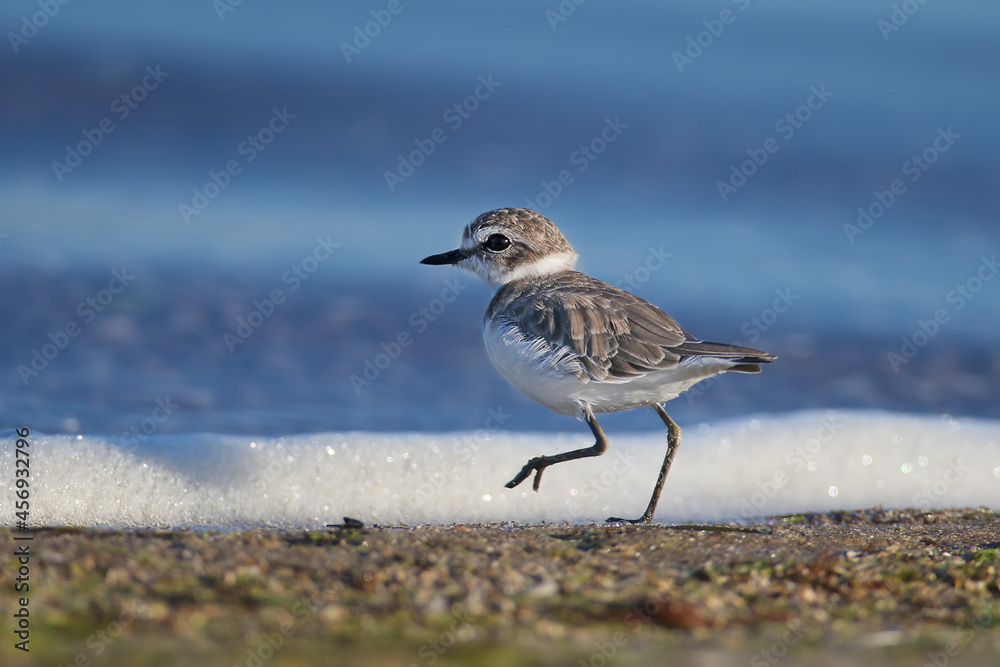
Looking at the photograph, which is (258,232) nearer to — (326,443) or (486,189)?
(486,189)

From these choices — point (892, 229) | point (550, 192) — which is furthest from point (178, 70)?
point (892, 229)

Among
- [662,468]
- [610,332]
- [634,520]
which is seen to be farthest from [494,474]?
[610,332]

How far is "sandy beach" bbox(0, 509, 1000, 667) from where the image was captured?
94.0 inches

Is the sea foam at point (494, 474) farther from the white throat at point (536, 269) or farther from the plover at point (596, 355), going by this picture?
the white throat at point (536, 269)

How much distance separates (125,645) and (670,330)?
3.33m

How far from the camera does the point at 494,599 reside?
2842 millimetres

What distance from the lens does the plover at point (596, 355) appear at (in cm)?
492

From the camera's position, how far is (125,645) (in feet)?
7.61

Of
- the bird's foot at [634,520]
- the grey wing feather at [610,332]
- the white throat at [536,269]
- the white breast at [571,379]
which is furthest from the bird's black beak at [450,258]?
the bird's foot at [634,520]

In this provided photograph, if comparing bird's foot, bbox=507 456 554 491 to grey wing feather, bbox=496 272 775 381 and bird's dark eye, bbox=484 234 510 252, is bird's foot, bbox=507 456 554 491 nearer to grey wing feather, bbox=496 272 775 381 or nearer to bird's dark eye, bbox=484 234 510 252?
grey wing feather, bbox=496 272 775 381

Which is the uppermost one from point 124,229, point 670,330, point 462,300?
point 124,229

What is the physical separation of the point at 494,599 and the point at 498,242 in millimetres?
3369

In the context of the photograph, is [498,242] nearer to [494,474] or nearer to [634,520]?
[494,474]

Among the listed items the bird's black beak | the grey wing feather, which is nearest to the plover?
the grey wing feather
